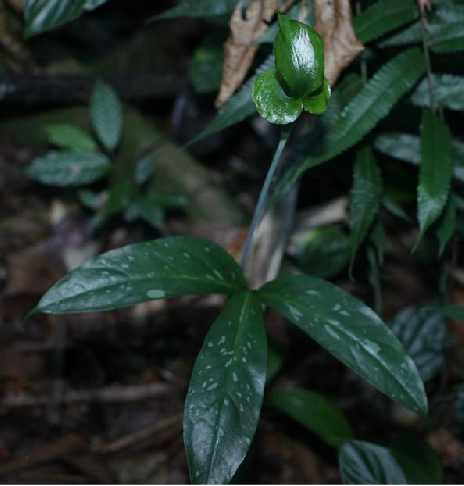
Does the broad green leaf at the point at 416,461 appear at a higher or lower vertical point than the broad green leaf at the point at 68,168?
lower

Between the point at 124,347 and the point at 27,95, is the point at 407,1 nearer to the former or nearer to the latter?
the point at 124,347

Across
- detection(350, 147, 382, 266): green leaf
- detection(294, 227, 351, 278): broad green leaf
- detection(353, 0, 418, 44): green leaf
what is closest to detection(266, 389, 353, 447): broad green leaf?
detection(294, 227, 351, 278): broad green leaf

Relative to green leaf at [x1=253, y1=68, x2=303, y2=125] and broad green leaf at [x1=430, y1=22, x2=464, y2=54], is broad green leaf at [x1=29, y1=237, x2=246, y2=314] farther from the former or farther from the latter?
broad green leaf at [x1=430, y1=22, x2=464, y2=54]

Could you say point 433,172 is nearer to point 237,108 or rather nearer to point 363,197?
point 363,197

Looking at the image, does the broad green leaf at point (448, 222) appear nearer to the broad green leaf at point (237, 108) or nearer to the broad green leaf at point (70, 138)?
the broad green leaf at point (237, 108)

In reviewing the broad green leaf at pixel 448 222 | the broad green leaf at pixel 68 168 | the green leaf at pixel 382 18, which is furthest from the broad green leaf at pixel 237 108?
the broad green leaf at pixel 68 168

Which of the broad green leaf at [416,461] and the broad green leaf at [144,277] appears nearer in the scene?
the broad green leaf at [144,277]
